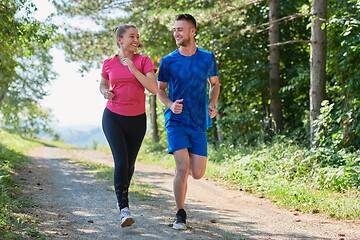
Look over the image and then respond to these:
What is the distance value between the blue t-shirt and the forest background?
104 inches

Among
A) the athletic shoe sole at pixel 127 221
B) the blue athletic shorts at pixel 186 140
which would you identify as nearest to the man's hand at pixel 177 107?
the blue athletic shorts at pixel 186 140

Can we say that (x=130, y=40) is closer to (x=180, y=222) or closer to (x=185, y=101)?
(x=185, y=101)

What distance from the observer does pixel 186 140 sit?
5.07 metres

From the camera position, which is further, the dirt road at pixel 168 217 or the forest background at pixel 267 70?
the forest background at pixel 267 70

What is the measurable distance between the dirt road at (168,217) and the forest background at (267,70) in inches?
29.2

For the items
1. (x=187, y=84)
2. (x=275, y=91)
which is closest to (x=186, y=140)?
(x=187, y=84)

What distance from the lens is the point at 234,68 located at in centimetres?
1554

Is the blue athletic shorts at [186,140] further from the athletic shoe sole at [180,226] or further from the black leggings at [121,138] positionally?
the athletic shoe sole at [180,226]

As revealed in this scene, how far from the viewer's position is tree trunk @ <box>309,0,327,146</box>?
10.1 metres

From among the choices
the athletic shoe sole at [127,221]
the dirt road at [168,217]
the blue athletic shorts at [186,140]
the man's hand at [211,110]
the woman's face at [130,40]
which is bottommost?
the dirt road at [168,217]

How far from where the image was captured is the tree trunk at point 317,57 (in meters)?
10.1

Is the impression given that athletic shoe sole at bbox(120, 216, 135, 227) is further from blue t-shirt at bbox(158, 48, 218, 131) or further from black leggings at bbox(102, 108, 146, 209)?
blue t-shirt at bbox(158, 48, 218, 131)

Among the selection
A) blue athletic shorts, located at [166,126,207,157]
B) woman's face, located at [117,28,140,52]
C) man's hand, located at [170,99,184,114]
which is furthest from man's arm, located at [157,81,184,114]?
woman's face, located at [117,28,140,52]

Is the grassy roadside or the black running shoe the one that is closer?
the black running shoe
